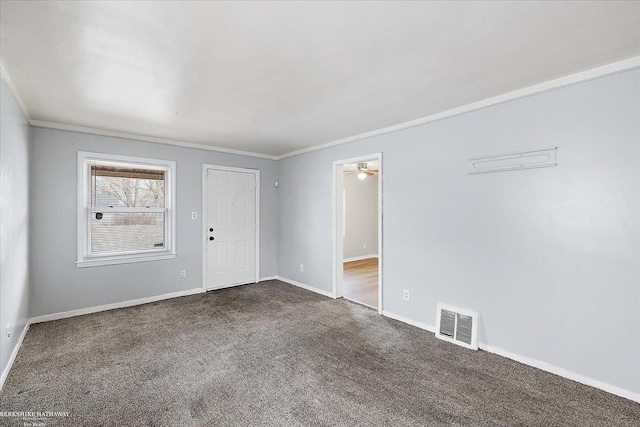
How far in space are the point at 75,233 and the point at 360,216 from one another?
6.16 metres

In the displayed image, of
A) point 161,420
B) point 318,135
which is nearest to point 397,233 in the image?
point 318,135

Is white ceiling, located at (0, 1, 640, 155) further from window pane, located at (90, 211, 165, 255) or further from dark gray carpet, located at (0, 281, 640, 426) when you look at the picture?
dark gray carpet, located at (0, 281, 640, 426)

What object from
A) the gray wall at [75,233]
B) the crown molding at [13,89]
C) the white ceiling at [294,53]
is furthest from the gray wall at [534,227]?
the crown molding at [13,89]

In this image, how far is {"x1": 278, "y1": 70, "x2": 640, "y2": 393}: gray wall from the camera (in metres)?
2.21

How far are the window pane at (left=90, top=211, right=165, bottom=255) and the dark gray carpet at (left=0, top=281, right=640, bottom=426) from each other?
1.01 meters

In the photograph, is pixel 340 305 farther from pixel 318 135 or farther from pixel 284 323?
pixel 318 135

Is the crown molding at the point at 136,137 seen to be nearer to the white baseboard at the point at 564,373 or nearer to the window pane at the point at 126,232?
the window pane at the point at 126,232

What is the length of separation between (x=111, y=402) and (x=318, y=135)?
3546 millimetres

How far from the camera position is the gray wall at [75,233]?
3.59 m

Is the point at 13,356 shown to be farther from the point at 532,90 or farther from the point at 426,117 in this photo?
the point at 532,90

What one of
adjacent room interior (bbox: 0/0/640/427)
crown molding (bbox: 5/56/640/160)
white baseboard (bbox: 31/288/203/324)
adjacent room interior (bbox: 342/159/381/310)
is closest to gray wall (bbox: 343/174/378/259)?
adjacent room interior (bbox: 342/159/381/310)

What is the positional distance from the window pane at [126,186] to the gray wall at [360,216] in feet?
15.4

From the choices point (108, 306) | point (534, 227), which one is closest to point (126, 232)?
point (108, 306)

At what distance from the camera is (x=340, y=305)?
426 cm
